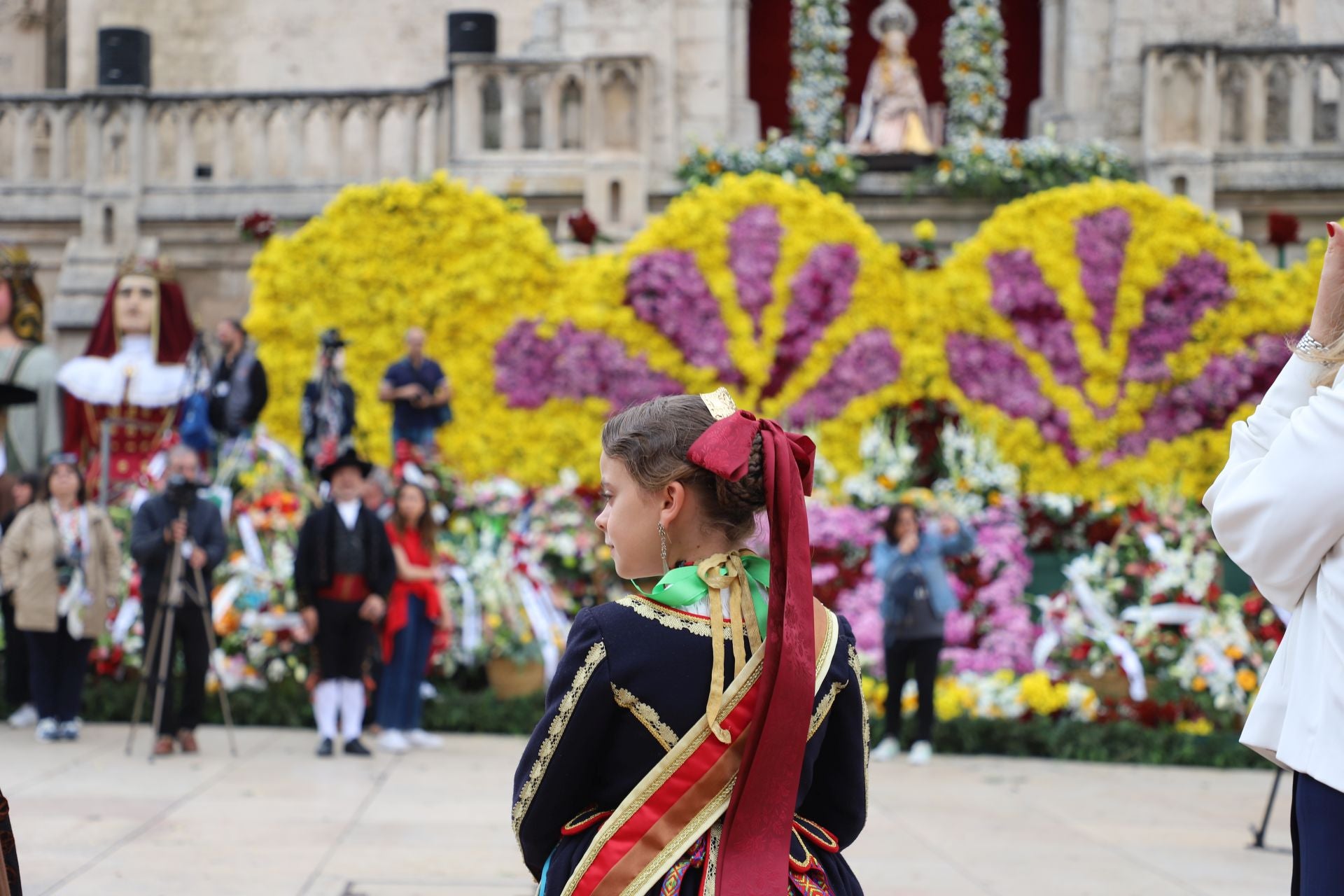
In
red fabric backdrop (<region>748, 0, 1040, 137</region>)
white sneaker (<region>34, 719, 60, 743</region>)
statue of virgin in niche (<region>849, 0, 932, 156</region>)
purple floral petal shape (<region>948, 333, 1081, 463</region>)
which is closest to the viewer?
white sneaker (<region>34, 719, 60, 743</region>)

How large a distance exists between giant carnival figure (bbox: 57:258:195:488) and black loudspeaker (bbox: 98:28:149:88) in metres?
4.96

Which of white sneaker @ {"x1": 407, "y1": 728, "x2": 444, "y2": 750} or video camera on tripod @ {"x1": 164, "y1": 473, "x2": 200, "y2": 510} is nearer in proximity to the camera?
video camera on tripod @ {"x1": 164, "y1": 473, "x2": 200, "y2": 510}

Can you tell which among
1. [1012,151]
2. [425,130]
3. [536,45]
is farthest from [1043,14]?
[425,130]

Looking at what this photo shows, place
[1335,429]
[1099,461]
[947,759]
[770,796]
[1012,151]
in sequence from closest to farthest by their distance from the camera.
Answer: [770,796], [1335,429], [947,759], [1099,461], [1012,151]

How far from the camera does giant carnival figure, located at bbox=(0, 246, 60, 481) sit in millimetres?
11203

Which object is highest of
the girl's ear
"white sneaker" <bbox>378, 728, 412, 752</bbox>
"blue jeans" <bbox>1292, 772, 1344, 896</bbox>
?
the girl's ear

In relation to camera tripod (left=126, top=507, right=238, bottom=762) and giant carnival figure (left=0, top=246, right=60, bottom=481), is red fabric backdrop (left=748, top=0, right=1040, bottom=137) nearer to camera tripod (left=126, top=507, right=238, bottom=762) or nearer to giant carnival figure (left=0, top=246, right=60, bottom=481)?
giant carnival figure (left=0, top=246, right=60, bottom=481)

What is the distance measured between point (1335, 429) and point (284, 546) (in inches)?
354

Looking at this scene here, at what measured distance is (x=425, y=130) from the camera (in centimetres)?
1516

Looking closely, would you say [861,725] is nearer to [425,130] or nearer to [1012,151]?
[1012,151]

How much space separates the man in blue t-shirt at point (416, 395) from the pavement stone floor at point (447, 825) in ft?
10.3

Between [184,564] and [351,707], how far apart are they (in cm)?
132

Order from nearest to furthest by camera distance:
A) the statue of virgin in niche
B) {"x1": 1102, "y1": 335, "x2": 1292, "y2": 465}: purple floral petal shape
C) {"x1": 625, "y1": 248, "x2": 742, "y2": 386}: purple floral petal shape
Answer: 1. {"x1": 1102, "y1": 335, "x2": 1292, "y2": 465}: purple floral petal shape
2. {"x1": 625, "y1": 248, "x2": 742, "y2": 386}: purple floral petal shape
3. the statue of virgin in niche

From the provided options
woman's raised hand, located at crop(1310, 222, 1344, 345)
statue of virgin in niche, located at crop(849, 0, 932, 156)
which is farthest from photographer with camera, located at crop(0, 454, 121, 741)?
statue of virgin in niche, located at crop(849, 0, 932, 156)
